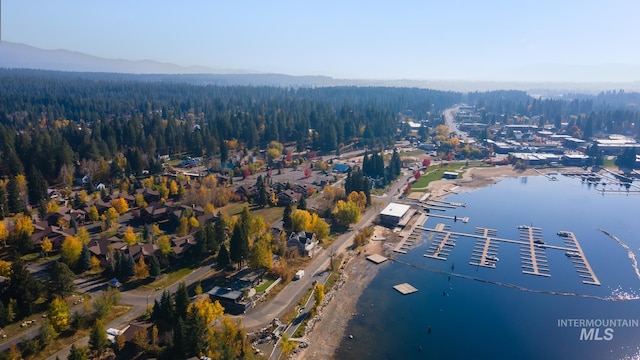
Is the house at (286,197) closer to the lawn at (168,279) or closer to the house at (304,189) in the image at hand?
the house at (304,189)

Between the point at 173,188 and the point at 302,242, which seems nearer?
the point at 302,242

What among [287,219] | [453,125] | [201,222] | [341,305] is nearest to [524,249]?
[341,305]

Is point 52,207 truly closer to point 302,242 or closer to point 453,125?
point 302,242

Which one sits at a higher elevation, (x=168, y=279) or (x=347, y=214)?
(x=347, y=214)

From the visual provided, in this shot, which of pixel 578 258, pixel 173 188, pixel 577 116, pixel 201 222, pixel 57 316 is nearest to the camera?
pixel 57 316

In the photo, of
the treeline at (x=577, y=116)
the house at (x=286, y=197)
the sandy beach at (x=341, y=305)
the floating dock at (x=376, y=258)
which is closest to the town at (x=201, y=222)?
the house at (x=286, y=197)

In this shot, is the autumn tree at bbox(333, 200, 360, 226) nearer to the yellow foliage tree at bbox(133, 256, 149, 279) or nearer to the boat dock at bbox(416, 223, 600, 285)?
the boat dock at bbox(416, 223, 600, 285)
